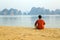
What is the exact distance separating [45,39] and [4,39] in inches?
75.7

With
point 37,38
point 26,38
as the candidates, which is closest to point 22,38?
point 26,38

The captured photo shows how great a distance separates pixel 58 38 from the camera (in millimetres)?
8305

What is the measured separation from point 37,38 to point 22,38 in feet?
2.39

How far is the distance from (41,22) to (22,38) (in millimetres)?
3764

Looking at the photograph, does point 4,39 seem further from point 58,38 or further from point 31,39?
point 58,38

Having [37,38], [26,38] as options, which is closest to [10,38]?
[26,38]

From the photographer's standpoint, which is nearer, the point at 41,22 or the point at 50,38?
the point at 50,38

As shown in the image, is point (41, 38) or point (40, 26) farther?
point (40, 26)

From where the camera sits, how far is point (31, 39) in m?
7.98

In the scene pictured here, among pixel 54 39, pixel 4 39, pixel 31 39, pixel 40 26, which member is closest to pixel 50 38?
pixel 54 39

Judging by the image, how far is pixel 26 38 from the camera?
8.15 metres

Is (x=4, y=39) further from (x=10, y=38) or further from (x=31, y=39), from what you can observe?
(x=31, y=39)

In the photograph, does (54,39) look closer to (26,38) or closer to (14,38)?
(26,38)

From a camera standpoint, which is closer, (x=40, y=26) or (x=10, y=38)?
(x=10, y=38)
